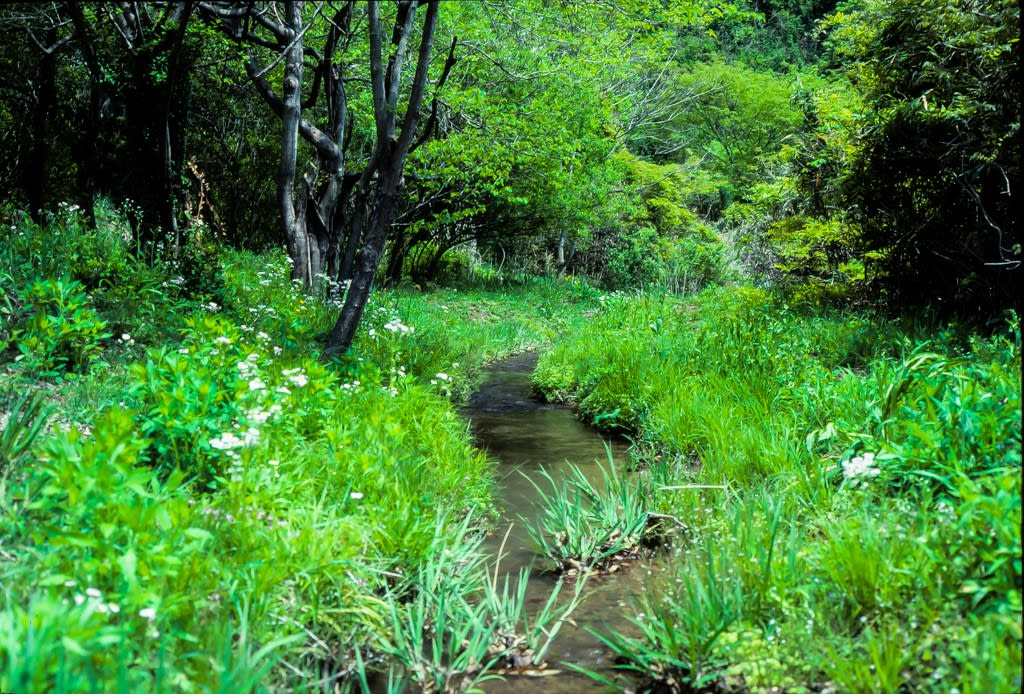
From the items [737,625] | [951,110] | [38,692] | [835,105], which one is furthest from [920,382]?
[835,105]

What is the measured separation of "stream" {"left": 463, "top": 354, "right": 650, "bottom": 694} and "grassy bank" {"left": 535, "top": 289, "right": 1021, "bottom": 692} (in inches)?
8.5

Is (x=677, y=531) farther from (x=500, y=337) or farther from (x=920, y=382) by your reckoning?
(x=500, y=337)

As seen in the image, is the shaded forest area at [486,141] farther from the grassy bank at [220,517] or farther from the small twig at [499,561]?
the small twig at [499,561]

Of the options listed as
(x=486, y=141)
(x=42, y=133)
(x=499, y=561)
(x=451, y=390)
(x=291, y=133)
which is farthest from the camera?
(x=486, y=141)

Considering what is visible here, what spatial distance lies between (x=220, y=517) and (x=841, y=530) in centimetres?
285

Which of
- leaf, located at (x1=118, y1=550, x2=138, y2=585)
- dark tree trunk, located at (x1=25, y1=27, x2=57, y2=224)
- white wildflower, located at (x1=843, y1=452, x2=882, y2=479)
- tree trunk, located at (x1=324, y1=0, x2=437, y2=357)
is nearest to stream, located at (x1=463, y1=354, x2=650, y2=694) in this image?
white wildflower, located at (x1=843, y1=452, x2=882, y2=479)

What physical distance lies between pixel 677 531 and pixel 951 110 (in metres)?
5.50

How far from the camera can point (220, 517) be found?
11.2 ft

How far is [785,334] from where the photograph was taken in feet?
27.8

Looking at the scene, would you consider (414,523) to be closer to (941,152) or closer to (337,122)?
(941,152)

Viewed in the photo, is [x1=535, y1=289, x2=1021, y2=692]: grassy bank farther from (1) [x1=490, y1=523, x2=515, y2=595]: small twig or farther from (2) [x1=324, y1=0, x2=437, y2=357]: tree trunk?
(2) [x1=324, y1=0, x2=437, y2=357]: tree trunk

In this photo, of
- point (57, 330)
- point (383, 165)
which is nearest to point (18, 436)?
point (57, 330)

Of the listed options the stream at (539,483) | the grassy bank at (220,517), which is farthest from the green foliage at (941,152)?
the grassy bank at (220,517)

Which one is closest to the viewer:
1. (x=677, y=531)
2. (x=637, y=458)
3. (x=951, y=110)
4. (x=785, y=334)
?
(x=677, y=531)
